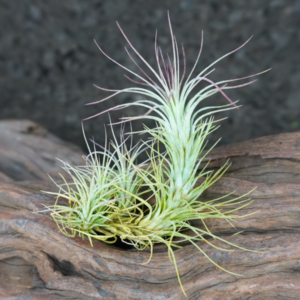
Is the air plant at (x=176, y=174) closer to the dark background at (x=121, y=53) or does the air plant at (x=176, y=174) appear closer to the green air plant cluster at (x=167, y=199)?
the green air plant cluster at (x=167, y=199)

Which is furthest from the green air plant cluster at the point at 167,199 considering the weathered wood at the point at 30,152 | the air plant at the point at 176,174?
the weathered wood at the point at 30,152

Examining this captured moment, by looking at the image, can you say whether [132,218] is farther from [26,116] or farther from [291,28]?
[291,28]

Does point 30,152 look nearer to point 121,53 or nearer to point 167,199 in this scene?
point 167,199

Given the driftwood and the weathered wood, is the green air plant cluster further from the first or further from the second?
the weathered wood

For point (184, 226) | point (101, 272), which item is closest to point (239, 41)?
point (184, 226)

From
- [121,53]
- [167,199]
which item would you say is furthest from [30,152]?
[121,53]

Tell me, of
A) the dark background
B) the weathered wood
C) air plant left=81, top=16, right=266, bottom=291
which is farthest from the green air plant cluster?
the dark background
